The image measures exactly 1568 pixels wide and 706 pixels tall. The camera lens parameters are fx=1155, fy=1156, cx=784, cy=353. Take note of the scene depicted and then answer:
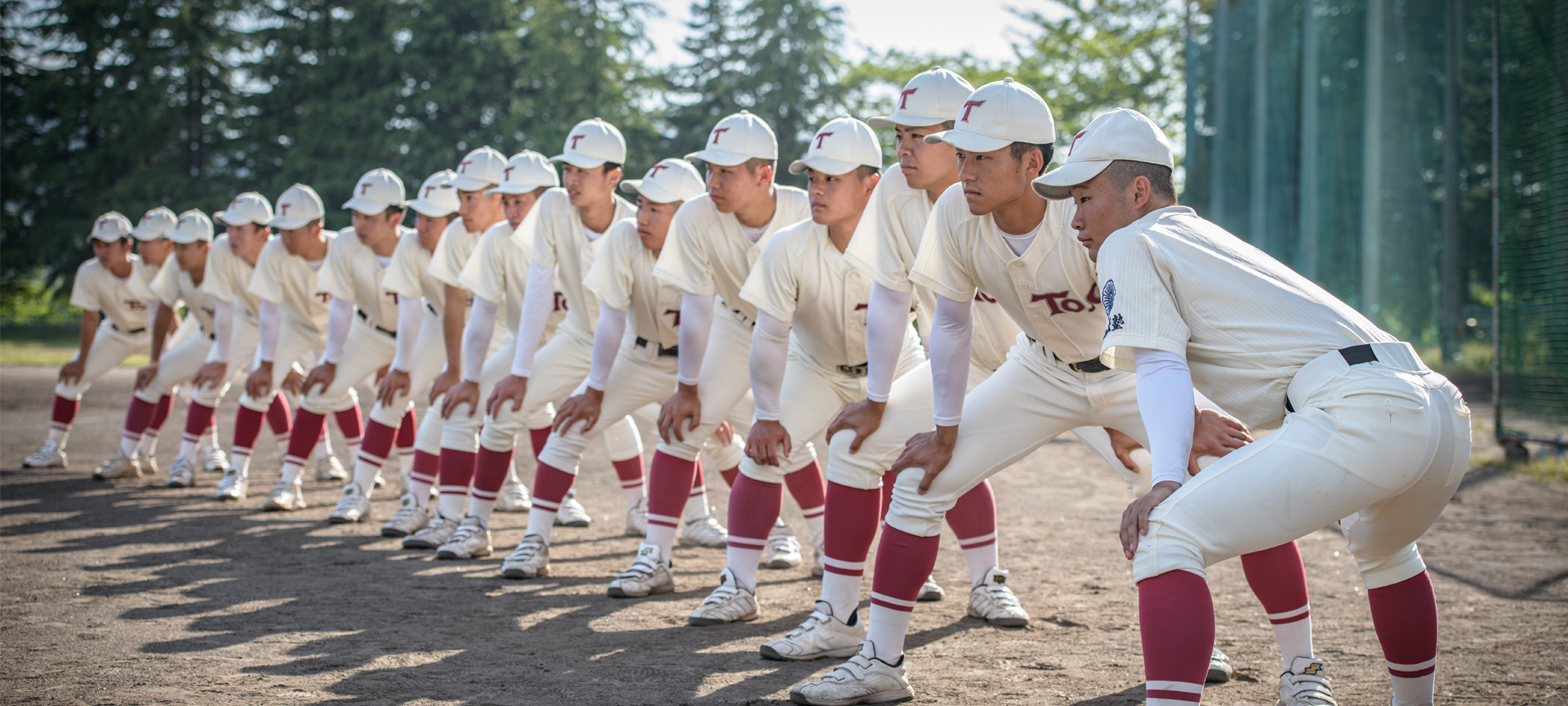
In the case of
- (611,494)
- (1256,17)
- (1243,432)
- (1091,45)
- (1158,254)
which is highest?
(1091,45)

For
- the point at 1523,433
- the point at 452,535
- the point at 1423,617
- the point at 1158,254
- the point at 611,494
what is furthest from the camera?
the point at 1523,433

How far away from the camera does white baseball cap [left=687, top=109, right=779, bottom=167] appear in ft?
18.0

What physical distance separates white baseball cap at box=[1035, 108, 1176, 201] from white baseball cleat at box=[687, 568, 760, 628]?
247 cm

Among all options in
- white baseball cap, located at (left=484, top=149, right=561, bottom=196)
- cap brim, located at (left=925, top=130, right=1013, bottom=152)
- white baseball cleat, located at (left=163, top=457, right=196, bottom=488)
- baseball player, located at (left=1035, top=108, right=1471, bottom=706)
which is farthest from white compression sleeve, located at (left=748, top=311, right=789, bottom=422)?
white baseball cleat, located at (left=163, top=457, right=196, bottom=488)

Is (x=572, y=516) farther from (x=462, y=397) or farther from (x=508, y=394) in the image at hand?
(x=508, y=394)

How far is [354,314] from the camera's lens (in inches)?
339

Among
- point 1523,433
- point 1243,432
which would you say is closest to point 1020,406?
point 1243,432

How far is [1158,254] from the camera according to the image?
295cm

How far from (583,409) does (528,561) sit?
81cm

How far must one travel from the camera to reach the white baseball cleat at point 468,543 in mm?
6355

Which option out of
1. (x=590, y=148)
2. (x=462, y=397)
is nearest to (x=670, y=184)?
(x=590, y=148)

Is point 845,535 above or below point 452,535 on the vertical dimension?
above

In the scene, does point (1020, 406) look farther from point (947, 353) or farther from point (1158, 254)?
point (1158, 254)

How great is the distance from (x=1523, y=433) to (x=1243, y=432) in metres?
8.23
